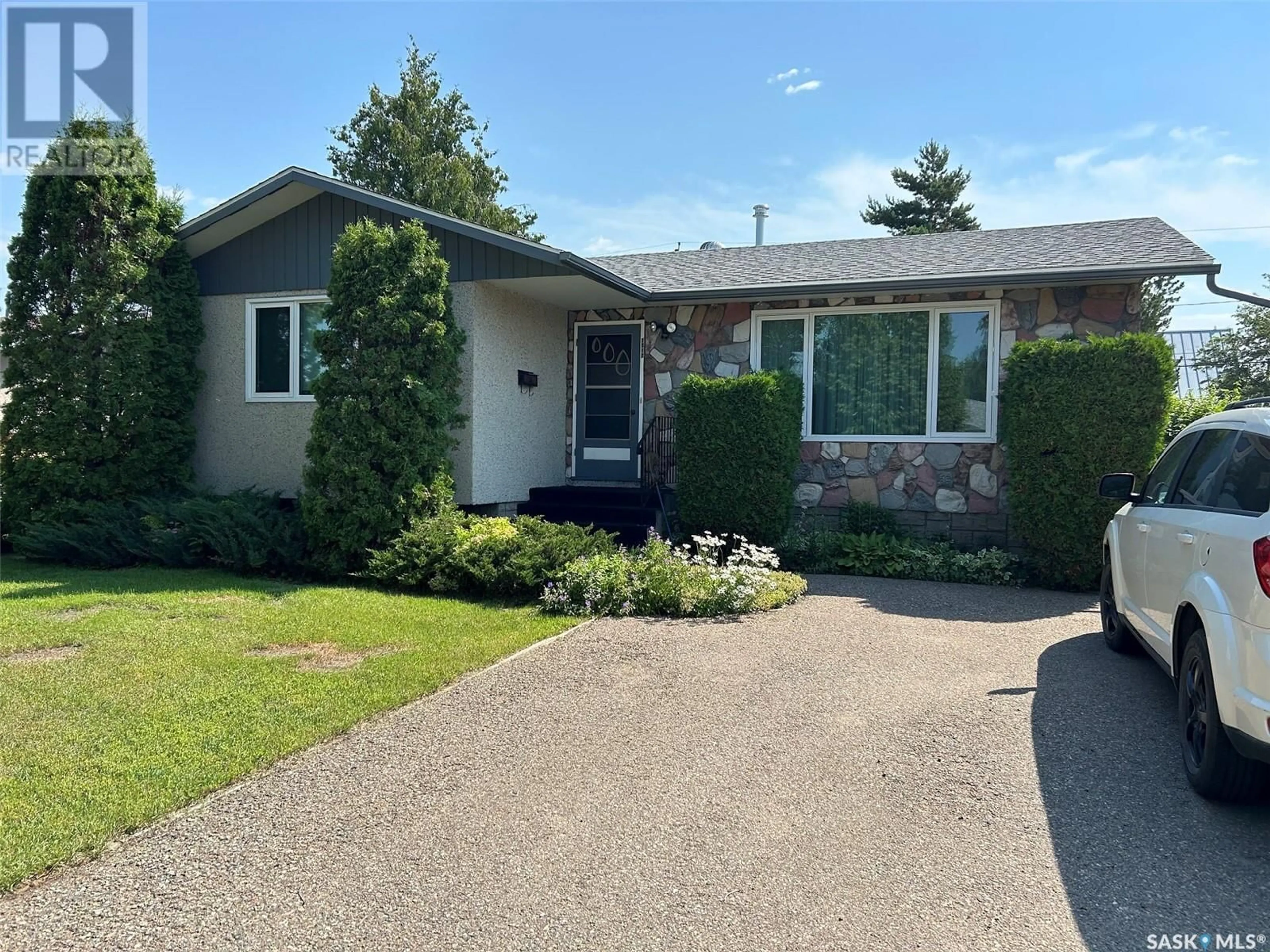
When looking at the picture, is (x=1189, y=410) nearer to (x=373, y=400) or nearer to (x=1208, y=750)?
(x=1208, y=750)

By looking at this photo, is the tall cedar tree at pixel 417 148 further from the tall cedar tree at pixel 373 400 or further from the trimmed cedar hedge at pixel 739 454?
the trimmed cedar hedge at pixel 739 454

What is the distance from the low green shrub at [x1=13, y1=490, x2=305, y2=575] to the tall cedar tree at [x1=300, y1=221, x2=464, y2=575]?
435mm

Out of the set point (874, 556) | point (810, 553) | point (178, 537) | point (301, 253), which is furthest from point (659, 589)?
point (301, 253)

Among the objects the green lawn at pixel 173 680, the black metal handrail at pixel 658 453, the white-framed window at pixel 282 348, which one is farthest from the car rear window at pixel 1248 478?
the white-framed window at pixel 282 348

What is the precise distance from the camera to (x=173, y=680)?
4.59 meters

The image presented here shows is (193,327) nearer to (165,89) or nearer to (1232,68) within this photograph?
(165,89)

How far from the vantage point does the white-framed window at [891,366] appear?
366 inches

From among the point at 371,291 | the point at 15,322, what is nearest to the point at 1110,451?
the point at 371,291

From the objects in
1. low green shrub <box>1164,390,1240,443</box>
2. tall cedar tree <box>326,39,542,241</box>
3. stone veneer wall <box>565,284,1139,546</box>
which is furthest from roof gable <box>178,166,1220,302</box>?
tall cedar tree <box>326,39,542,241</box>

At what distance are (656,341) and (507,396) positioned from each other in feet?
7.11

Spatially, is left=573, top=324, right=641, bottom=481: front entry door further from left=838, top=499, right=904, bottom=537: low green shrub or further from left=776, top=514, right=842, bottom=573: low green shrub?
left=838, top=499, right=904, bottom=537: low green shrub

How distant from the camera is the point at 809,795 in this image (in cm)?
334

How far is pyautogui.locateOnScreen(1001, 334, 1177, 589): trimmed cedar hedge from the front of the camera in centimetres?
739

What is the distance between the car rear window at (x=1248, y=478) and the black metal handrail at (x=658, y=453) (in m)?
7.13
